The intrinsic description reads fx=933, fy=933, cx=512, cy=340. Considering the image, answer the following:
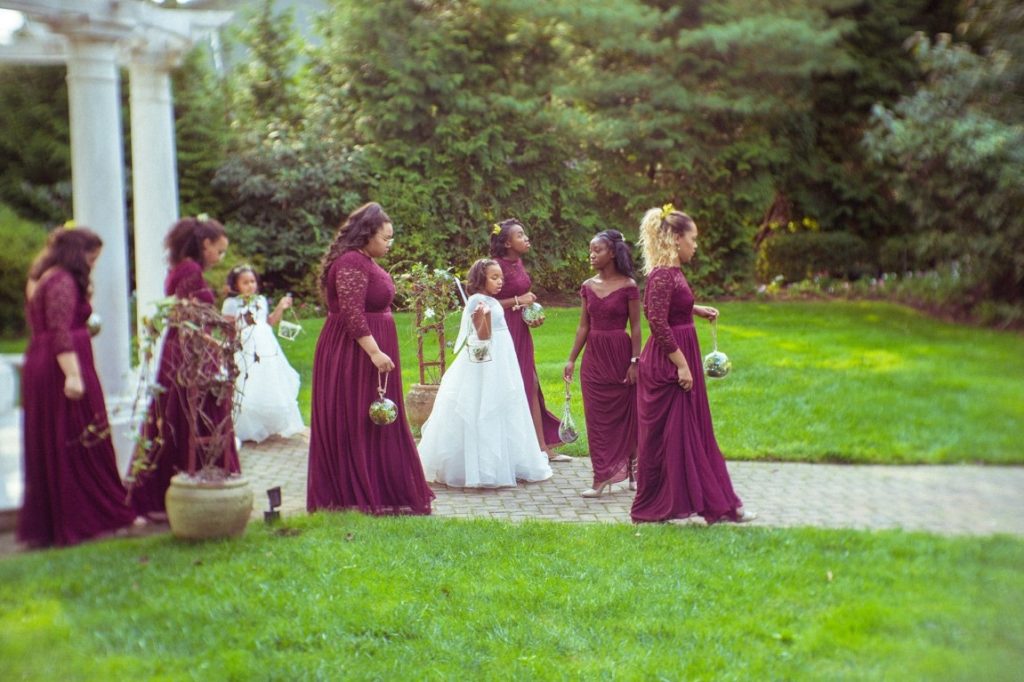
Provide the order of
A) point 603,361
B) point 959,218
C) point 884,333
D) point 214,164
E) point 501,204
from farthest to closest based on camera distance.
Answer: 1. point 214,164
2. point 603,361
3. point 501,204
4. point 884,333
5. point 959,218

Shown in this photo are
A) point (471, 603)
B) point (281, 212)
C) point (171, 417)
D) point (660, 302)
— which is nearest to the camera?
point (471, 603)

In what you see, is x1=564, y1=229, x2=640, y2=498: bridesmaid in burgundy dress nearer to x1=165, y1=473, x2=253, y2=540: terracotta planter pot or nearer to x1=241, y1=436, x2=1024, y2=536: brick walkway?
x1=241, y1=436, x2=1024, y2=536: brick walkway

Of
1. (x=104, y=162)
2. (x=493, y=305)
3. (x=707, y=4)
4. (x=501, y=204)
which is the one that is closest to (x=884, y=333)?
(x=707, y=4)

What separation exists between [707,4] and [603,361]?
325cm

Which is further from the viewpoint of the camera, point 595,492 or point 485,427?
point 485,427

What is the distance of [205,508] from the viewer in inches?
125

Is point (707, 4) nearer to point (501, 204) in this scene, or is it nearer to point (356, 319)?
point (501, 204)

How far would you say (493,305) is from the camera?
4551 millimetres

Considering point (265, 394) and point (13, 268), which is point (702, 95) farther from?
point (265, 394)

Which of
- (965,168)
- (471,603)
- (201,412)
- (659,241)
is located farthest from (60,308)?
(965,168)

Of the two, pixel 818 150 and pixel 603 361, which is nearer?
pixel 818 150

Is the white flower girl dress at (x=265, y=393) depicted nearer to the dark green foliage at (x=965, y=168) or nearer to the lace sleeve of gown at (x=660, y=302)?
the lace sleeve of gown at (x=660, y=302)

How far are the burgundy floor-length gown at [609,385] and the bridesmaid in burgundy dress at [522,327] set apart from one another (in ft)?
1.63

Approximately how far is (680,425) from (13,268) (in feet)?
8.55
